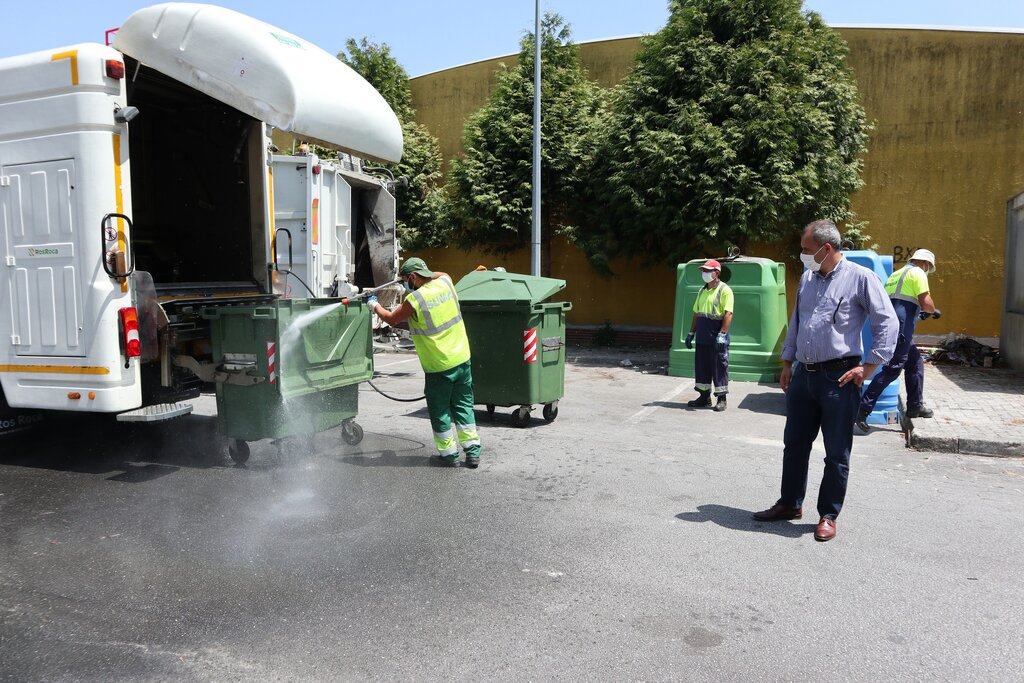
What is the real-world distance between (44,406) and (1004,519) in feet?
21.5

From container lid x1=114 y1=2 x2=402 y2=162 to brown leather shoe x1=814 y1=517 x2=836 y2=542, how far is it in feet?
14.5

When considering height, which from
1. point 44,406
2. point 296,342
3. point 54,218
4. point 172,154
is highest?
point 172,154

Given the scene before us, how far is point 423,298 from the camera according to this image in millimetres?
5629

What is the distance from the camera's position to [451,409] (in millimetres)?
5887

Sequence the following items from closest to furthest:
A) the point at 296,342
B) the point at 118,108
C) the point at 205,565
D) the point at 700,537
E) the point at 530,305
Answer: the point at 205,565 < the point at 700,537 < the point at 118,108 < the point at 296,342 < the point at 530,305

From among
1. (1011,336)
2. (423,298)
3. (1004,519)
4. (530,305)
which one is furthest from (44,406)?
(1011,336)

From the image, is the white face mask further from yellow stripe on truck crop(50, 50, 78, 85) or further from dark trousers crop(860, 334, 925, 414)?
yellow stripe on truck crop(50, 50, 78, 85)

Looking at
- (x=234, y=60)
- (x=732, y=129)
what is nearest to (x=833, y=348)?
(x=234, y=60)

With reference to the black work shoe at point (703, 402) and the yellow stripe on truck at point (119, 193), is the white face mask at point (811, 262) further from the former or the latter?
the yellow stripe on truck at point (119, 193)

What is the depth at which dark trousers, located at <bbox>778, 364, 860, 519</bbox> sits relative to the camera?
4242 millimetres

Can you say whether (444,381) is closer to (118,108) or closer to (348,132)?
(348,132)

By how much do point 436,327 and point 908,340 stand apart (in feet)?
15.4

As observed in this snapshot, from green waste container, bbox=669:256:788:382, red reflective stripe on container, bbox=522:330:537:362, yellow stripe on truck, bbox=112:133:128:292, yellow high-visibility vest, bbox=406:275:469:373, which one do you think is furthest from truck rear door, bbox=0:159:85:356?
green waste container, bbox=669:256:788:382

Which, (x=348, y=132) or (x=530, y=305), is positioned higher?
(x=348, y=132)
